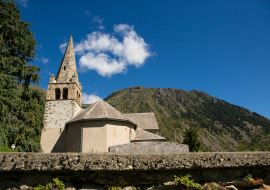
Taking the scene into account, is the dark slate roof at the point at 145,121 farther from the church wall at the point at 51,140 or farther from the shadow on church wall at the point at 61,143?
the church wall at the point at 51,140

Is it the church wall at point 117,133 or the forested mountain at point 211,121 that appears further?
the forested mountain at point 211,121

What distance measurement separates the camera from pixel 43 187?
7.76 ft

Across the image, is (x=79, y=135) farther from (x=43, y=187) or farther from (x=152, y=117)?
(x=152, y=117)

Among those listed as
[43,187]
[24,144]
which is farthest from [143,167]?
[24,144]

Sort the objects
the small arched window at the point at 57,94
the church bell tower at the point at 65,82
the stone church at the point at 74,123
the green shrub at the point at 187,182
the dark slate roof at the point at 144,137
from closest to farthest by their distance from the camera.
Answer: the green shrub at the point at 187,182
the stone church at the point at 74,123
the dark slate roof at the point at 144,137
the church bell tower at the point at 65,82
the small arched window at the point at 57,94

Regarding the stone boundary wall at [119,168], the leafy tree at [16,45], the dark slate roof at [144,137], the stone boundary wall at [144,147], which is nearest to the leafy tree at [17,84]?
the leafy tree at [16,45]

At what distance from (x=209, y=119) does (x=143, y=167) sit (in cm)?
17651

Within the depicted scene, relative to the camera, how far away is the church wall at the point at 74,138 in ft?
52.7

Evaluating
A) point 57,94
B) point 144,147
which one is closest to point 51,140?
point 57,94

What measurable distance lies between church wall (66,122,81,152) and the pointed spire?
6.85 m

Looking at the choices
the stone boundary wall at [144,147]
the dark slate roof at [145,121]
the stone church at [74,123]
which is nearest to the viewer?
the stone boundary wall at [144,147]

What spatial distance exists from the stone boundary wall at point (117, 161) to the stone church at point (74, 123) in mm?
13522

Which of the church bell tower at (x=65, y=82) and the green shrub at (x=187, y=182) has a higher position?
the church bell tower at (x=65, y=82)

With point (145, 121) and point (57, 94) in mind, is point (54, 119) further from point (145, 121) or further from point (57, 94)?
point (145, 121)
